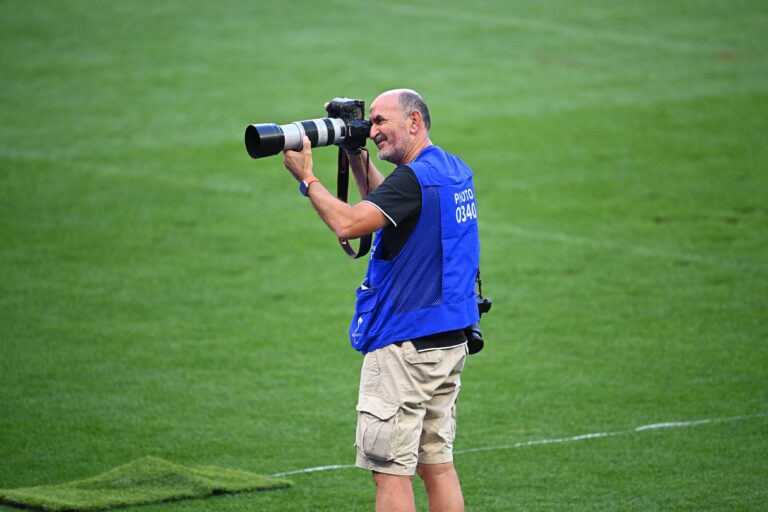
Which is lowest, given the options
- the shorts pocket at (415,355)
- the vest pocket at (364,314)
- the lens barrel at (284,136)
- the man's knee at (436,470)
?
the man's knee at (436,470)

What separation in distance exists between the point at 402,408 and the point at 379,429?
13 cm

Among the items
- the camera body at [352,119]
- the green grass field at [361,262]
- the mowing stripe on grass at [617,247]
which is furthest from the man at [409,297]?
the mowing stripe on grass at [617,247]

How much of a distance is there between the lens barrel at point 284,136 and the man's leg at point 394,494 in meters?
1.36

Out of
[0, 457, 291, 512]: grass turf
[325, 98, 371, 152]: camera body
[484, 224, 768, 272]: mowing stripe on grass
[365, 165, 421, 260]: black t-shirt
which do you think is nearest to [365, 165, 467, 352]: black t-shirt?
[365, 165, 421, 260]: black t-shirt

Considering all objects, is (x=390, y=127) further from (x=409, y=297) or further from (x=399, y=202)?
(x=409, y=297)

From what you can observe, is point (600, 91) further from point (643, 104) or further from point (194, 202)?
point (194, 202)

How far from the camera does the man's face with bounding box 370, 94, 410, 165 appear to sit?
15.6 ft

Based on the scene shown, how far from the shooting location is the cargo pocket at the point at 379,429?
4582 millimetres

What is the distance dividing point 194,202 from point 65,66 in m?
5.38

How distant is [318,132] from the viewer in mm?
4820

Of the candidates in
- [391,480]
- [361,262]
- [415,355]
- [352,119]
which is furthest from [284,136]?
[361,262]

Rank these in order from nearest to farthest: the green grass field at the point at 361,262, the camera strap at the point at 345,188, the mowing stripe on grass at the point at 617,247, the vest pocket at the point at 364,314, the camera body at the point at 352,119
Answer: the vest pocket at the point at 364,314 → the camera body at the point at 352,119 → the camera strap at the point at 345,188 → the green grass field at the point at 361,262 → the mowing stripe on grass at the point at 617,247

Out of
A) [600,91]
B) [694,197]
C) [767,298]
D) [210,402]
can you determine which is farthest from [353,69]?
[210,402]

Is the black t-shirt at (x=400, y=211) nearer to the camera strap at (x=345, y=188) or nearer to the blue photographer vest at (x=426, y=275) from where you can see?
the blue photographer vest at (x=426, y=275)
